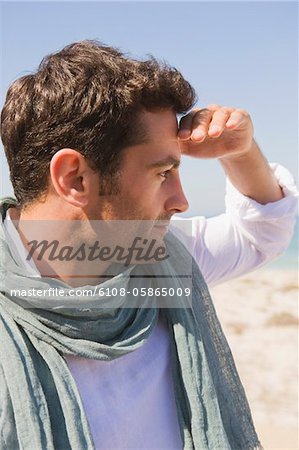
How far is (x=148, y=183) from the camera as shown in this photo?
180 cm

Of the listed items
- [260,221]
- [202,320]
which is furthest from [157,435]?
[260,221]

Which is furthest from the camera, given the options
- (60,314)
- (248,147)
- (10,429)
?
(248,147)

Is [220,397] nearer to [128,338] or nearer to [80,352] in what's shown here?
[128,338]

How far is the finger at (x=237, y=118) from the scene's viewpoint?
1.92 m

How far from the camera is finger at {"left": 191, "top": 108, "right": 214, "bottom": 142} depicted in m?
1.82

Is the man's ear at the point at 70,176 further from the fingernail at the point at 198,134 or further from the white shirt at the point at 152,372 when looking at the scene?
the fingernail at the point at 198,134

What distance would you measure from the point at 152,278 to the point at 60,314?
0.39 meters

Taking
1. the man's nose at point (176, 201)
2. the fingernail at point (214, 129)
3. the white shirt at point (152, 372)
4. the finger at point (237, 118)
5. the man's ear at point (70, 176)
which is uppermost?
the finger at point (237, 118)

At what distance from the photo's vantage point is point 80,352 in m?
1.63

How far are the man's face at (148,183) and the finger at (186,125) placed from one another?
4 cm

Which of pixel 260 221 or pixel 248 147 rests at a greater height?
pixel 248 147

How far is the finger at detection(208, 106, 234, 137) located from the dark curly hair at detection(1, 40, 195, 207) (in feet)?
0.42

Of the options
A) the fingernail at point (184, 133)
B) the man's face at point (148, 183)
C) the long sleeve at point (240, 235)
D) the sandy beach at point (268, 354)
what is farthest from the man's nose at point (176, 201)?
the sandy beach at point (268, 354)

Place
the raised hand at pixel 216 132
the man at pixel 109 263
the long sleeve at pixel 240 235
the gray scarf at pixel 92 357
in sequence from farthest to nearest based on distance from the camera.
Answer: the long sleeve at pixel 240 235 → the raised hand at pixel 216 132 → the man at pixel 109 263 → the gray scarf at pixel 92 357
